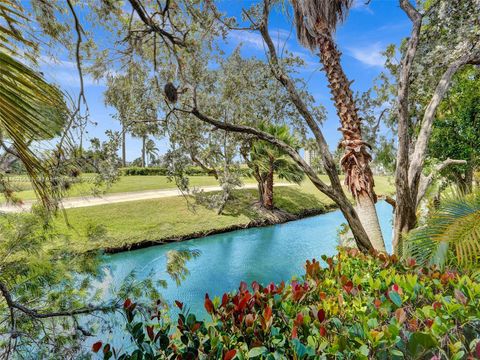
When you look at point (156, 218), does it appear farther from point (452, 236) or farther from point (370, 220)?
point (452, 236)

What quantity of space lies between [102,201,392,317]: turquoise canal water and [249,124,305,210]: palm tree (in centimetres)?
247

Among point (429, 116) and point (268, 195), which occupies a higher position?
point (429, 116)

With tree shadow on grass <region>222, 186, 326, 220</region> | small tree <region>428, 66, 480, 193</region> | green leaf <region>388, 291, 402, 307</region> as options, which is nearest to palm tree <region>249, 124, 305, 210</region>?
tree shadow on grass <region>222, 186, 326, 220</region>

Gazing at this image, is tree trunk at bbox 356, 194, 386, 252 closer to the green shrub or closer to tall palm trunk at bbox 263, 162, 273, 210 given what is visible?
tall palm trunk at bbox 263, 162, 273, 210

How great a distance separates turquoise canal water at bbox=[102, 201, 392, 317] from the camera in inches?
285

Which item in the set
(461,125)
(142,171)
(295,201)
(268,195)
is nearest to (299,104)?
(461,125)

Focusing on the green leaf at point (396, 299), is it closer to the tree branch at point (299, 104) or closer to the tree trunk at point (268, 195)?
the tree branch at point (299, 104)

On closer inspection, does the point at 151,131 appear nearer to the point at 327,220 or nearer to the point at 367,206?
the point at 367,206

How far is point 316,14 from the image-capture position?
5.41 meters

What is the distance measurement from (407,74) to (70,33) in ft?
15.9

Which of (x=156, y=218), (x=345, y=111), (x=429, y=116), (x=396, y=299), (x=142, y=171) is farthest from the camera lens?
(x=142, y=171)

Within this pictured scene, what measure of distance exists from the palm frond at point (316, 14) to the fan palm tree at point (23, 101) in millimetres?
5567

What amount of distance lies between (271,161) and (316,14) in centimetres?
1008

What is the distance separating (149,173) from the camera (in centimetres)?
2697
